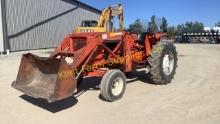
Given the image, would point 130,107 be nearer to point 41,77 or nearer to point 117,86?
point 117,86

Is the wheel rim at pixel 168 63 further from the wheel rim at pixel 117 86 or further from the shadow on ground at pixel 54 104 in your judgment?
the shadow on ground at pixel 54 104

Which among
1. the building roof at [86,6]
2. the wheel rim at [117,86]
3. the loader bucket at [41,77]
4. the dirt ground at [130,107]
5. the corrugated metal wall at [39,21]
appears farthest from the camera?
the building roof at [86,6]

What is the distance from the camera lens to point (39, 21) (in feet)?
77.9

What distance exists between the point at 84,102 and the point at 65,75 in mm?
1105

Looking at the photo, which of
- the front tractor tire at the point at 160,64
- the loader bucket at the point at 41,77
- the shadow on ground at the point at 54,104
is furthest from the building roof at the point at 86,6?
the shadow on ground at the point at 54,104

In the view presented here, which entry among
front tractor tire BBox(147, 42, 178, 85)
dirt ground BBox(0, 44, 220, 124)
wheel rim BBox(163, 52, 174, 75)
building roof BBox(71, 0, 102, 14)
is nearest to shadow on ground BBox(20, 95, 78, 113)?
dirt ground BBox(0, 44, 220, 124)

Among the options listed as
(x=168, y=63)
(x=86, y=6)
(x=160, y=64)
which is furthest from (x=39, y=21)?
(x=160, y=64)

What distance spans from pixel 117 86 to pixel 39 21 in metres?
17.8

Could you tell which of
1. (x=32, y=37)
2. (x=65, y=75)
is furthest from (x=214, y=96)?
(x=32, y=37)

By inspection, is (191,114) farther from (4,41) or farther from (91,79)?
(4,41)

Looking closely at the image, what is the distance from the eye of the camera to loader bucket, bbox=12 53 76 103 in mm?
6133

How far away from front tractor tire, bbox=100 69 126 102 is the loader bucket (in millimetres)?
847

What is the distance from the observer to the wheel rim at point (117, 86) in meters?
7.12

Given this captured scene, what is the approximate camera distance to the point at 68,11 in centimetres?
2814
